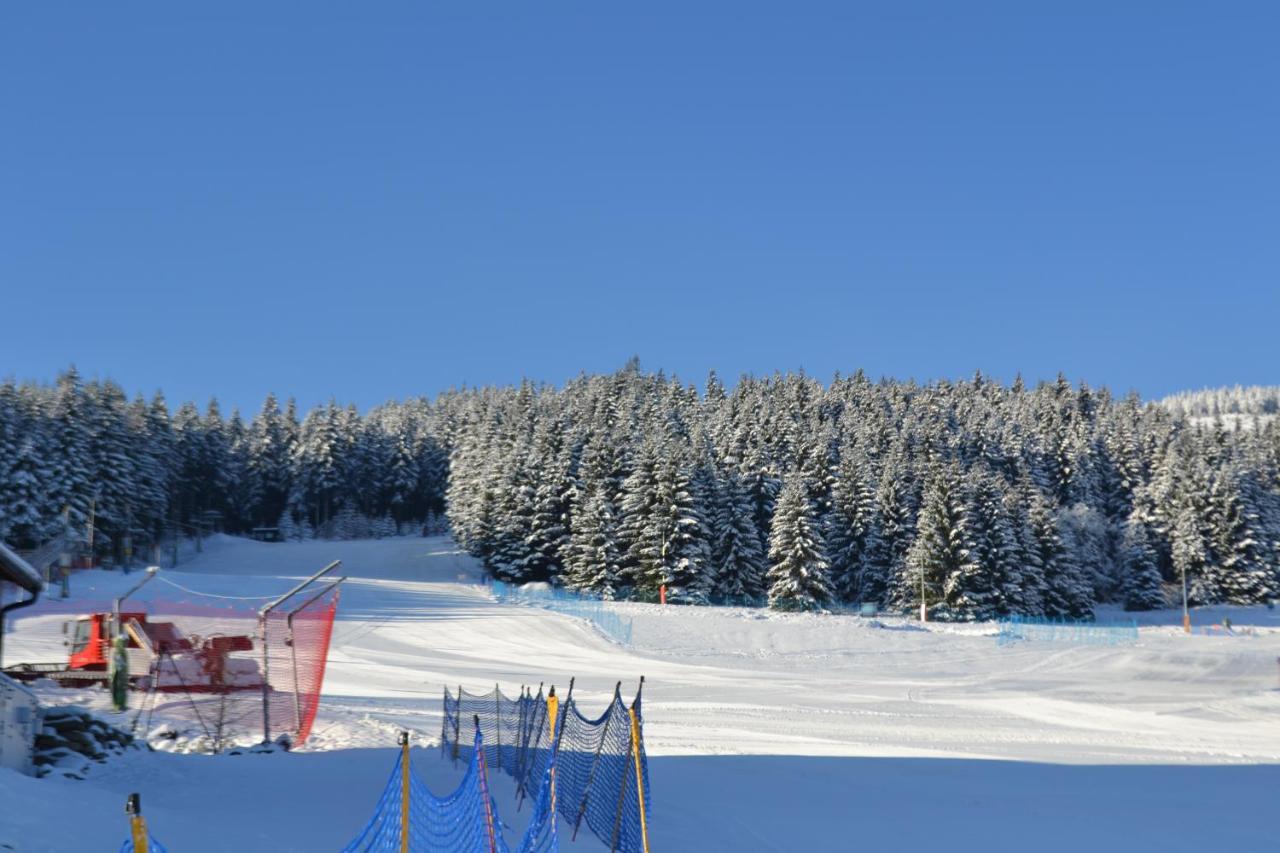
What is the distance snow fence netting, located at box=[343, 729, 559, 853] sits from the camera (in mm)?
8922

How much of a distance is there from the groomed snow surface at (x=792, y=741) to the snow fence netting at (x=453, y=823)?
82cm

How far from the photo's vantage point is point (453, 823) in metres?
10.4

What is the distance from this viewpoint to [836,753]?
1970 cm

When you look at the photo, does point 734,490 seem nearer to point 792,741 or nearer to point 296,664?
point 792,741

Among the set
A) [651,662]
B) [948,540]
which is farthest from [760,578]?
[651,662]

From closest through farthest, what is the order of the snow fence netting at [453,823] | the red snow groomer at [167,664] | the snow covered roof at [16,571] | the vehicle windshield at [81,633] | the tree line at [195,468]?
1. the snow fence netting at [453,823]
2. the snow covered roof at [16,571]
3. the red snow groomer at [167,664]
4. the vehicle windshield at [81,633]
5. the tree line at [195,468]

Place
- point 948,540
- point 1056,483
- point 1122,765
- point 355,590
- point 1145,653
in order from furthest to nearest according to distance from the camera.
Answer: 1. point 1056,483
2. point 948,540
3. point 355,590
4. point 1145,653
5. point 1122,765

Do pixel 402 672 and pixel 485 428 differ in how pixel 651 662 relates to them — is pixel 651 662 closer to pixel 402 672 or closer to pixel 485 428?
pixel 402 672

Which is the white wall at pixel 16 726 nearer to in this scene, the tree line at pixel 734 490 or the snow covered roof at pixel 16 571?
the snow covered roof at pixel 16 571

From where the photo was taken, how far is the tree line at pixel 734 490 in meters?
64.4

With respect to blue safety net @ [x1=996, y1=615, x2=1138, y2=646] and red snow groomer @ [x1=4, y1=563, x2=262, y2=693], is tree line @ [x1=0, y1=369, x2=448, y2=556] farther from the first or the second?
blue safety net @ [x1=996, y1=615, x2=1138, y2=646]

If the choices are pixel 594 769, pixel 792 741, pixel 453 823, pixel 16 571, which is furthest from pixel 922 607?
pixel 453 823

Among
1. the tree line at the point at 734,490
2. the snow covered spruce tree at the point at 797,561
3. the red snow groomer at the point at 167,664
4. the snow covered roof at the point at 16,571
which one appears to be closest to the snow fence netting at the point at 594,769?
the red snow groomer at the point at 167,664

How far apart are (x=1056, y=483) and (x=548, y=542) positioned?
53.1 meters
